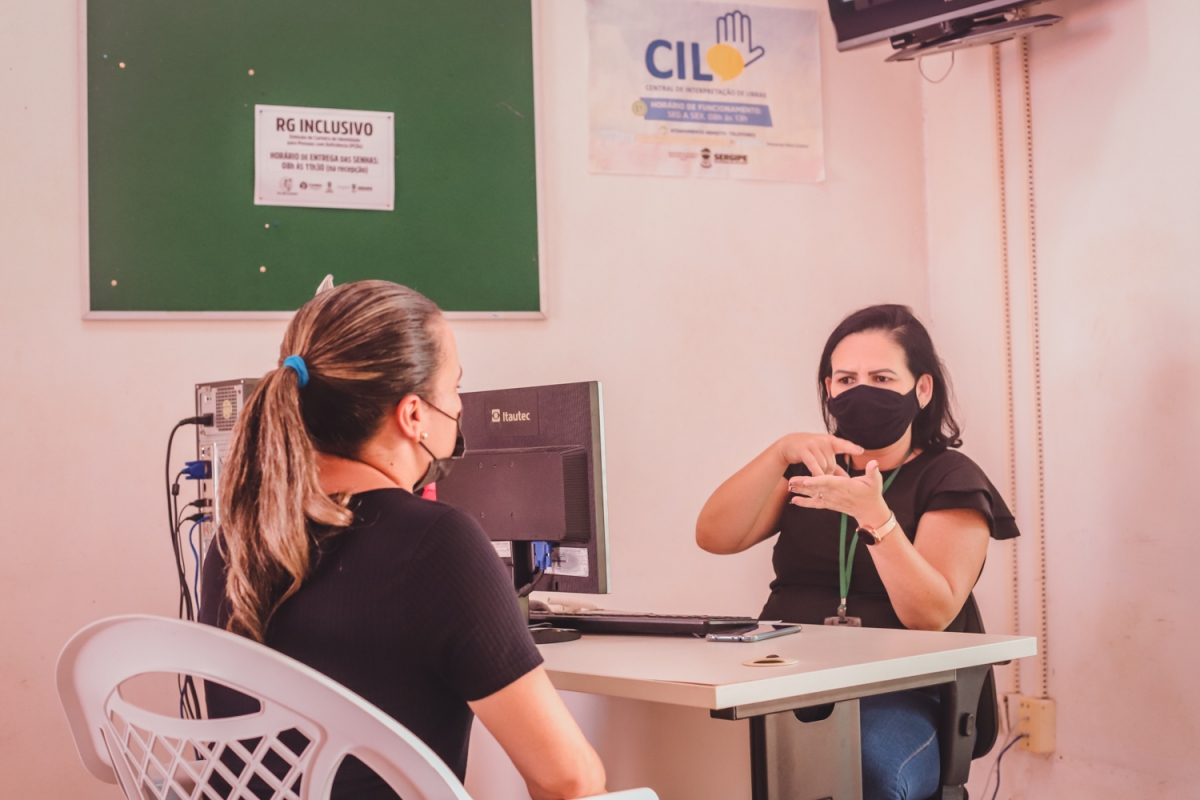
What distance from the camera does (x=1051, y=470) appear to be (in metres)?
2.77

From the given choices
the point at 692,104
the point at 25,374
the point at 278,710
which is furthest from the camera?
the point at 692,104

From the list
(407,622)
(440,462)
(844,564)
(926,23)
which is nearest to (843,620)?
(844,564)

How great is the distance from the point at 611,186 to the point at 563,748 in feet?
7.08

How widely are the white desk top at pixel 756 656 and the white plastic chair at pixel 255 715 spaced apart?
0.78 ft

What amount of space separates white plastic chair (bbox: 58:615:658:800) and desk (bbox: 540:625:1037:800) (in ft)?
0.84

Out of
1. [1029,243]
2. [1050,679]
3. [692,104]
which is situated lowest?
[1050,679]

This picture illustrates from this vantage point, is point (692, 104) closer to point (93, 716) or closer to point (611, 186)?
point (611, 186)

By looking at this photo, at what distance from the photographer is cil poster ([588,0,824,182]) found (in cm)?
297

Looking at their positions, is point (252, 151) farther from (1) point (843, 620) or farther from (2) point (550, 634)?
(1) point (843, 620)

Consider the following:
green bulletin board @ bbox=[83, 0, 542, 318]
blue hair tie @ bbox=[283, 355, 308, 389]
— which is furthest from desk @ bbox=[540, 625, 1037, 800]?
green bulletin board @ bbox=[83, 0, 542, 318]

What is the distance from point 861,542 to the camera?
202 centimetres

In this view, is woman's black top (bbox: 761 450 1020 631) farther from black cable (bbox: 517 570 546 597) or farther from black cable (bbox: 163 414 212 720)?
black cable (bbox: 163 414 212 720)

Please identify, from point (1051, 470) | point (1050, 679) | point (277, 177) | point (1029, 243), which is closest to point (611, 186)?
point (277, 177)

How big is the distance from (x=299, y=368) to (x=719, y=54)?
7.50 ft
